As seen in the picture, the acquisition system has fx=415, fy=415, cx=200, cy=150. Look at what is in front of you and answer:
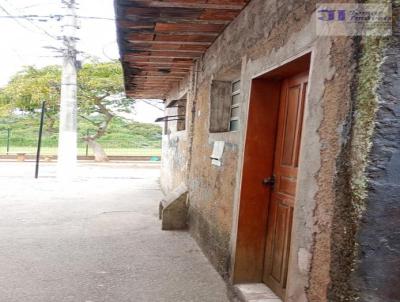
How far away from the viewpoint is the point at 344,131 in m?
2.22

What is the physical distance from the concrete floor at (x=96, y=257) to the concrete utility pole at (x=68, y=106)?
480 cm

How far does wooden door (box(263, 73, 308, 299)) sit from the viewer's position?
11.1 feet

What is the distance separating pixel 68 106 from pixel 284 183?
12195 mm

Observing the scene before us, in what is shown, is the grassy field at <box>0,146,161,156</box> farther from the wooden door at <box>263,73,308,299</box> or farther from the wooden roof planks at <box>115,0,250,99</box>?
the wooden door at <box>263,73,308,299</box>

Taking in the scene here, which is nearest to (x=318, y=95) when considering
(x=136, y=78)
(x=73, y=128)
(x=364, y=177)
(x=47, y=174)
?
(x=364, y=177)

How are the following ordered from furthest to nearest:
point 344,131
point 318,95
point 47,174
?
point 47,174 < point 318,95 < point 344,131

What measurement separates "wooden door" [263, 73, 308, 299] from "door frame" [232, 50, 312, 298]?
0.22 feet

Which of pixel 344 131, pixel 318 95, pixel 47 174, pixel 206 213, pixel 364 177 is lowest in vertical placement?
pixel 47 174

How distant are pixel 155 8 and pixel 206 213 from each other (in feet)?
8.50

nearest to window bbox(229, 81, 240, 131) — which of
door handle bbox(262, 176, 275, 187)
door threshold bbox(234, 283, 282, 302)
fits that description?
door handle bbox(262, 176, 275, 187)

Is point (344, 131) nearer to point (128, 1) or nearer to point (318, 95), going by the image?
point (318, 95)

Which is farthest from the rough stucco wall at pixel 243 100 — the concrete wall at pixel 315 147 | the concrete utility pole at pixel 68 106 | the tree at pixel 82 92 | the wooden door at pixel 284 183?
the tree at pixel 82 92

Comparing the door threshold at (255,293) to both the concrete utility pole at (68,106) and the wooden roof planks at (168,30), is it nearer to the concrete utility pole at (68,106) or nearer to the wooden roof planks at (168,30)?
the wooden roof planks at (168,30)

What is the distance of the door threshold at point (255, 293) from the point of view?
3482 mm
